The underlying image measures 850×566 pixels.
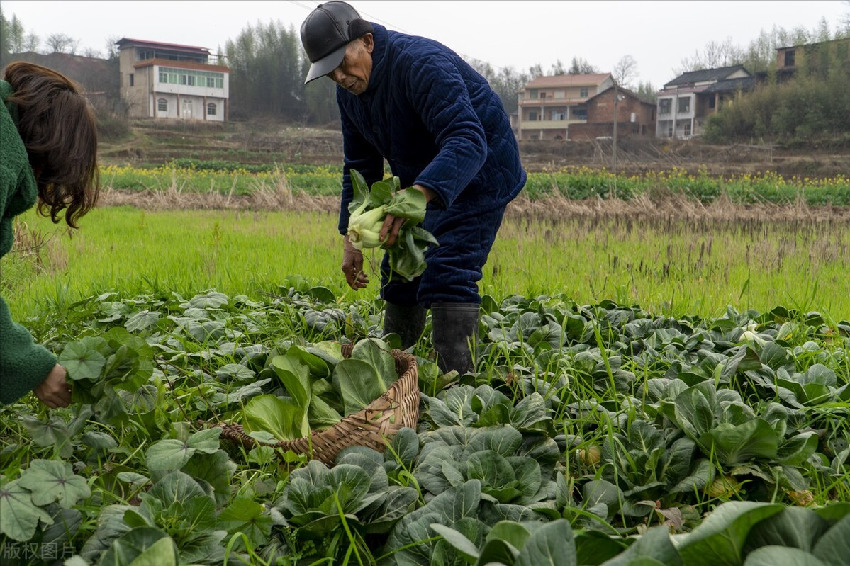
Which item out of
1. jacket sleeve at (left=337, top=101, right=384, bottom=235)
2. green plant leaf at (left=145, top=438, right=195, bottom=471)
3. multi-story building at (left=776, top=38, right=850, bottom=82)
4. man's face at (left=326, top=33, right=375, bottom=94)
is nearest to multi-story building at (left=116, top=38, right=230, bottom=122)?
multi-story building at (left=776, top=38, right=850, bottom=82)

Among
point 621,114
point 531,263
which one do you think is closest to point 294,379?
point 531,263

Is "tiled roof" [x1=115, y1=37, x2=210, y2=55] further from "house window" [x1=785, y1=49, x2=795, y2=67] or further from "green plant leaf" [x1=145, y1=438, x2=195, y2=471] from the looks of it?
"green plant leaf" [x1=145, y1=438, x2=195, y2=471]

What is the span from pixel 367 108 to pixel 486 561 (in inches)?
83.7

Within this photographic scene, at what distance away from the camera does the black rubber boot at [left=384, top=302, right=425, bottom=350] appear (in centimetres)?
338

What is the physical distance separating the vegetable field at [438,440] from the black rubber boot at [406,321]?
3.5 inches

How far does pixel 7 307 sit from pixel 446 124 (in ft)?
4.95

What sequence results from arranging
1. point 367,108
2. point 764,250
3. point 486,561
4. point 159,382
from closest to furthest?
point 486,561, point 159,382, point 367,108, point 764,250

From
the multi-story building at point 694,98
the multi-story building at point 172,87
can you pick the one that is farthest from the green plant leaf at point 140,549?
the multi-story building at point 172,87

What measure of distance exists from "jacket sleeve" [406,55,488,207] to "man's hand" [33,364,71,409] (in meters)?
1.20

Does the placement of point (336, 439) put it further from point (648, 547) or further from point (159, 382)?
point (648, 547)

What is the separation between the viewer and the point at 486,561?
1.17 meters

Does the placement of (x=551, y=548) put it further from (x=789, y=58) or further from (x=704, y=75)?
(x=704, y=75)

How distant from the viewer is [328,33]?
253cm

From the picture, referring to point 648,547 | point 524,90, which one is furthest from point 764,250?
point 524,90
